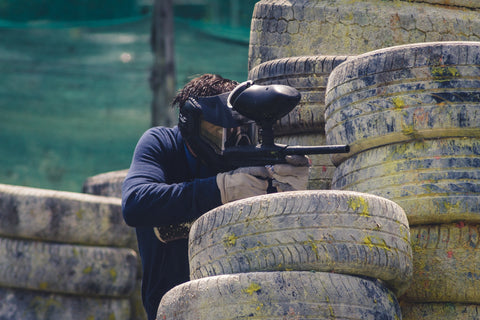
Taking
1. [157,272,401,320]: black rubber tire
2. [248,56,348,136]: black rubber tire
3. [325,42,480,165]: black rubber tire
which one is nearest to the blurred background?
[248,56,348,136]: black rubber tire

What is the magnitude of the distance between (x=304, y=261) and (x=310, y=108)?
135 centimetres

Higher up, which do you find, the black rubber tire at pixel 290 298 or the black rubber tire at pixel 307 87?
the black rubber tire at pixel 307 87

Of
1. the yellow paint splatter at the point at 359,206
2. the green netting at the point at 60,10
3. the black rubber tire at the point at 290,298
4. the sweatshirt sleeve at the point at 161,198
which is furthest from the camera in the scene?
the green netting at the point at 60,10

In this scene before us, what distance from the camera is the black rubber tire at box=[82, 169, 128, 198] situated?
6.50 m

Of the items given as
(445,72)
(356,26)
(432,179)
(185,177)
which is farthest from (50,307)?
(445,72)

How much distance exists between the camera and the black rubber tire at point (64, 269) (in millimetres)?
4762

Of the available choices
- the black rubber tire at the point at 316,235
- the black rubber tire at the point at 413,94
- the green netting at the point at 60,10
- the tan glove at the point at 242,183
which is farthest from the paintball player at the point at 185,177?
the green netting at the point at 60,10

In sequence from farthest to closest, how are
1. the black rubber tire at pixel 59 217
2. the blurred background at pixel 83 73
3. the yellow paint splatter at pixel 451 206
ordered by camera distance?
1. the blurred background at pixel 83 73
2. the black rubber tire at pixel 59 217
3. the yellow paint splatter at pixel 451 206

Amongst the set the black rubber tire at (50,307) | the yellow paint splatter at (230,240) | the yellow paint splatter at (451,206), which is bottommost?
the black rubber tire at (50,307)

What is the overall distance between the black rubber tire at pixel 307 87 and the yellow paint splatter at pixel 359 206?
1.22 m

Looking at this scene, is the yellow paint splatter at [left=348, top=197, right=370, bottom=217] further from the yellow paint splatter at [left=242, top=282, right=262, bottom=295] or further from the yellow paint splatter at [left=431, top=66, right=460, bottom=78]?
the yellow paint splatter at [left=431, top=66, right=460, bottom=78]


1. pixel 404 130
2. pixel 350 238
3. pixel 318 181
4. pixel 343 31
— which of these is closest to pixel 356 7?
pixel 343 31

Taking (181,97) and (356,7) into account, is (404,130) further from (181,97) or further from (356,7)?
(356,7)

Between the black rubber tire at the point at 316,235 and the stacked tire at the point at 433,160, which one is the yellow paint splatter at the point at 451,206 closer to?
the stacked tire at the point at 433,160
